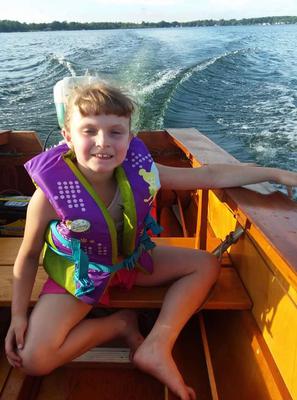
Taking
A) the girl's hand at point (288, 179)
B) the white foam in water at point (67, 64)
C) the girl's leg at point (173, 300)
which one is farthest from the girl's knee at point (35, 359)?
the white foam in water at point (67, 64)

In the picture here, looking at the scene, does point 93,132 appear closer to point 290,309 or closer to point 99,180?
point 99,180

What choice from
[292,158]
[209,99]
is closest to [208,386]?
[292,158]

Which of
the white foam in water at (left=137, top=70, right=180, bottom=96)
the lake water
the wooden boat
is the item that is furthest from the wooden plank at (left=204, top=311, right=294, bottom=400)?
the white foam in water at (left=137, top=70, right=180, bottom=96)

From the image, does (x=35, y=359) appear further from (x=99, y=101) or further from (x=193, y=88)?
(x=193, y=88)

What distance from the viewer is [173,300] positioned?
1.58 m

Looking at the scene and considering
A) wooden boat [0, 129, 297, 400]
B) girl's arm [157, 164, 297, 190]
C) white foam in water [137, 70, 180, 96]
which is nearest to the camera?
wooden boat [0, 129, 297, 400]

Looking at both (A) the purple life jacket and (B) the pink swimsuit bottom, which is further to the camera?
(B) the pink swimsuit bottom

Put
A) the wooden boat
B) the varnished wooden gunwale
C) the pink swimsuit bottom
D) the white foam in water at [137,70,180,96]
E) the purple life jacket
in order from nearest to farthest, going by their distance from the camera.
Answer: the varnished wooden gunwale → the wooden boat → the purple life jacket → the pink swimsuit bottom → the white foam in water at [137,70,180,96]

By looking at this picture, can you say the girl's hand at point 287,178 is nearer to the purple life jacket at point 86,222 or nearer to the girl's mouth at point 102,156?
the purple life jacket at point 86,222

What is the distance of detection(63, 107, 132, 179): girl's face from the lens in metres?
1.40

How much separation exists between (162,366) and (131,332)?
9.5 inches

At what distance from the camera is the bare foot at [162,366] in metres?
1.38

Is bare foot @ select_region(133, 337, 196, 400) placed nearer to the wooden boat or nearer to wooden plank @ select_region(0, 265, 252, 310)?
the wooden boat

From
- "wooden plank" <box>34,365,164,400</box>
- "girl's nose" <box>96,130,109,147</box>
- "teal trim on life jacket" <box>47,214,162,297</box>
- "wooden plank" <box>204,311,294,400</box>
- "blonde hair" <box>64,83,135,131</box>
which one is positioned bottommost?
"wooden plank" <box>34,365,164,400</box>
